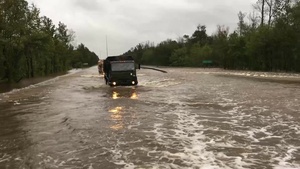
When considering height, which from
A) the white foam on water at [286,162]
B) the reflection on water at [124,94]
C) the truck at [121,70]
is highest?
the truck at [121,70]

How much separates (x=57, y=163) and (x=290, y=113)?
37.2 feet

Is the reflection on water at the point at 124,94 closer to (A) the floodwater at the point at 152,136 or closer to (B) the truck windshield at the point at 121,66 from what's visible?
(A) the floodwater at the point at 152,136

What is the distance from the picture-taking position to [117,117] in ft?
51.6

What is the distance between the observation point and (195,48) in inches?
4508

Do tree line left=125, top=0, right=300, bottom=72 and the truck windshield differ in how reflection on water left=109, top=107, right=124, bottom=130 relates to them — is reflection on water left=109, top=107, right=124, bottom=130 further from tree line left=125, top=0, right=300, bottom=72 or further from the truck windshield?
tree line left=125, top=0, right=300, bottom=72

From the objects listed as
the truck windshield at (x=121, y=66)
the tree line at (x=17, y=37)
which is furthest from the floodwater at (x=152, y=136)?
the tree line at (x=17, y=37)

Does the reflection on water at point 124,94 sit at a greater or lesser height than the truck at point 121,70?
lesser

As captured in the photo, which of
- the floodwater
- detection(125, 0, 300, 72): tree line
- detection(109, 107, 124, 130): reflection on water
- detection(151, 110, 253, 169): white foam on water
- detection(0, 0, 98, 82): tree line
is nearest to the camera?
detection(151, 110, 253, 169): white foam on water

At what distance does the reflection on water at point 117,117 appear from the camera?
13538mm

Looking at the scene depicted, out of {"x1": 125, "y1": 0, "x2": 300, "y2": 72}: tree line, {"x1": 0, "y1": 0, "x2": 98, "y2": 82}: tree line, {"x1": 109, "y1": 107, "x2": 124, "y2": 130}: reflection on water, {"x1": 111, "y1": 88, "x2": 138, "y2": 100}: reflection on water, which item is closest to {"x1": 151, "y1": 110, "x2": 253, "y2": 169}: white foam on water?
{"x1": 109, "y1": 107, "x2": 124, "y2": 130}: reflection on water

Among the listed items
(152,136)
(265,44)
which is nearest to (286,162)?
(152,136)

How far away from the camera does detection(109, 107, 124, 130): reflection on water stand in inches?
533

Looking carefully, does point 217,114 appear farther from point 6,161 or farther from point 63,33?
point 63,33

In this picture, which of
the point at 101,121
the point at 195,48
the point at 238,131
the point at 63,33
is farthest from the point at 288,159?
the point at 195,48
